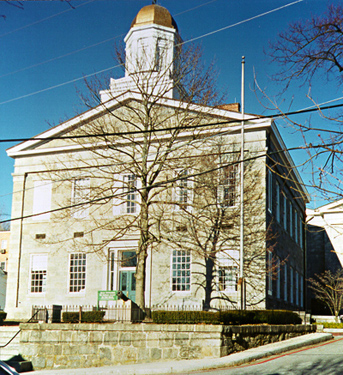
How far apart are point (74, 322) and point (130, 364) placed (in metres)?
3.40

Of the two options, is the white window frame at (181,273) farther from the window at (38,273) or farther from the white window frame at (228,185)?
the window at (38,273)

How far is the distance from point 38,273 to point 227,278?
11.3 metres

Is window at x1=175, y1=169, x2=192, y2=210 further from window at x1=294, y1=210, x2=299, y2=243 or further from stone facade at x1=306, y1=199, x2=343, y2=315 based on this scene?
stone facade at x1=306, y1=199, x2=343, y2=315

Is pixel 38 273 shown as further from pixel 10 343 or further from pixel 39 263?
pixel 10 343

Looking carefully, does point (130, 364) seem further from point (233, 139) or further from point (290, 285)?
point (290, 285)

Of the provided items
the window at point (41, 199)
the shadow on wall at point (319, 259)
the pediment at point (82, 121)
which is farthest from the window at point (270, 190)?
the shadow on wall at point (319, 259)

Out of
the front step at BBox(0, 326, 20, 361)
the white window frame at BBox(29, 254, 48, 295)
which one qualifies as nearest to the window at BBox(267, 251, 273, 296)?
the front step at BBox(0, 326, 20, 361)

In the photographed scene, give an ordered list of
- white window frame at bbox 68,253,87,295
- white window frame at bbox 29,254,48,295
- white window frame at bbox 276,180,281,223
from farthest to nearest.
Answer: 1. white window frame at bbox 276,180,281,223
2. white window frame at bbox 29,254,48,295
3. white window frame at bbox 68,253,87,295

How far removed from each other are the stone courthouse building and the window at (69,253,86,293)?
6cm

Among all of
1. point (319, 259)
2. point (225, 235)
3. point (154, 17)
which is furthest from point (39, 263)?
point (319, 259)

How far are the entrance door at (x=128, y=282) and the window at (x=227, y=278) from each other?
16.3ft

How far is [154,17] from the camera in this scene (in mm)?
37719

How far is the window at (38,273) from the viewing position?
3056 cm

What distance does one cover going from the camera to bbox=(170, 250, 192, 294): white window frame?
27.5m
